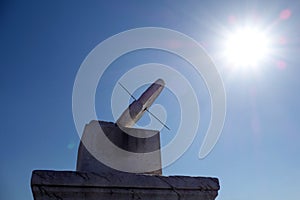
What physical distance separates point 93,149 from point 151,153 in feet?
3.01

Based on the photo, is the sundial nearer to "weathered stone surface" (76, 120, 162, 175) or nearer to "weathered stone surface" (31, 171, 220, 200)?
"weathered stone surface" (76, 120, 162, 175)

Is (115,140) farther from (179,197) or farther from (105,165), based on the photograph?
(179,197)

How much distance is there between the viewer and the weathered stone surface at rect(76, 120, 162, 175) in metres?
4.15

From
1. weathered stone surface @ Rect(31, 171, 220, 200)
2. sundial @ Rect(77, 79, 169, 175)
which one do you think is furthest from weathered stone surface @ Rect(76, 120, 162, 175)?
weathered stone surface @ Rect(31, 171, 220, 200)

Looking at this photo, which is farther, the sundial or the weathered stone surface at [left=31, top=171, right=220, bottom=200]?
the sundial

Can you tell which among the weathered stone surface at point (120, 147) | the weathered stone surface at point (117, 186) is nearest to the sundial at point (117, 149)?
the weathered stone surface at point (120, 147)

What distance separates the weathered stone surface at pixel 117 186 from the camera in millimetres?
3076

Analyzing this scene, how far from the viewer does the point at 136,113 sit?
5.23 metres

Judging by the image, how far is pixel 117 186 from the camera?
10.8 feet

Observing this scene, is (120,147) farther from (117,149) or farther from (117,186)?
(117,186)

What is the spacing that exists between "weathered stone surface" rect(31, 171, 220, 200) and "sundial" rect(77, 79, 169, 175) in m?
0.75

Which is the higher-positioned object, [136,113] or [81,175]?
[136,113]

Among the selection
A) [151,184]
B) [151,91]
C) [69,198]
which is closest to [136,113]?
[151,91]

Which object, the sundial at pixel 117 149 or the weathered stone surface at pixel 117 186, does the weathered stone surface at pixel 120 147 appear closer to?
the sundial at pixel 117 149
